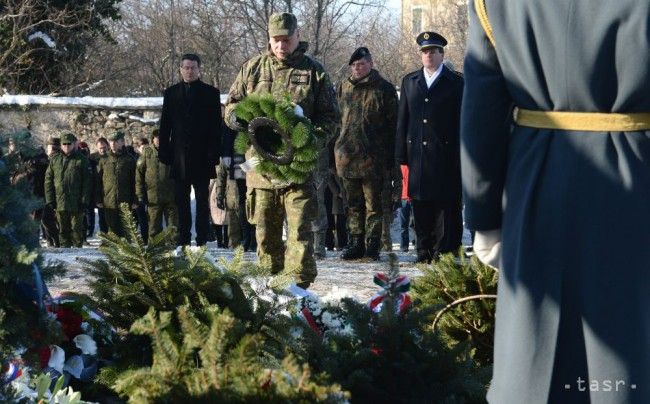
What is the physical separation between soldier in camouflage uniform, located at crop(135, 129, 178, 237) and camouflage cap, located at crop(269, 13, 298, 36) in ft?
23.3

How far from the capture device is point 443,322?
17.1ft

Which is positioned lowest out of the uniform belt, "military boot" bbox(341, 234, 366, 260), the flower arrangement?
"military boot" bbox(341, 234, 366, 260)

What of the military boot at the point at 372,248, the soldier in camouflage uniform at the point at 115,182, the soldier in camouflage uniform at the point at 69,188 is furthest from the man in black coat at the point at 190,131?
the soldier in camouflage uniform at the point at 69,188

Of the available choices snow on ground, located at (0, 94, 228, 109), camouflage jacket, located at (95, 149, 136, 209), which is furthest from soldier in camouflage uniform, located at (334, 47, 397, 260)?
snow on ground, located at (0, 94, 228, 109)

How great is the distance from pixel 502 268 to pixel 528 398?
387 millimetres

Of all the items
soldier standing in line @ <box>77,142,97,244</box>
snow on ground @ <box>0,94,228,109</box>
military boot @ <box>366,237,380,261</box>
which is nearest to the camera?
military boot @ <box>366,237,380,261</box>

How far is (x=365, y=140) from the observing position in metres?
11.4

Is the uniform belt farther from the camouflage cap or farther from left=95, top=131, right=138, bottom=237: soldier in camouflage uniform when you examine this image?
left=95, top=131, right=138, bottom=237: soldier in camouflage uniform

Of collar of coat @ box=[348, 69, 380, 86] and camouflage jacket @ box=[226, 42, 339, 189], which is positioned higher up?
collar of coat @ box=[348, 69, 380, 86]

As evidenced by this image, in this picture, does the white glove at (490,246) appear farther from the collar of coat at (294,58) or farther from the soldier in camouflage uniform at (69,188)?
the soldier in camouflage uniform at (69,188)

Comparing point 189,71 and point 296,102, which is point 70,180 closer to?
point 189,71

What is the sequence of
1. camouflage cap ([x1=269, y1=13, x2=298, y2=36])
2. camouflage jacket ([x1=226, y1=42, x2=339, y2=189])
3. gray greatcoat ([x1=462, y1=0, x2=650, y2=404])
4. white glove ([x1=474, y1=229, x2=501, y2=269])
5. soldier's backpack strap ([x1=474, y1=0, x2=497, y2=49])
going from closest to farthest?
gray greatcoat ([x1=462, y1=0, x2=650, y2=404]) → soldier's backpack strap ([x1=474, y1=0, x2=497, y2=49]) → white glove ([x1=474, y1=229, x2=501, y2=269]) → camouflage cap ([x1=269, y1=13, x2=298, y2=36]) → camouflage jacket ([x1=226, y1=42, x2=339, y2=189])

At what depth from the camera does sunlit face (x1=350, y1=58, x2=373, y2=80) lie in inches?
444

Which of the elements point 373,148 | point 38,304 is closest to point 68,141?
point 373,148
